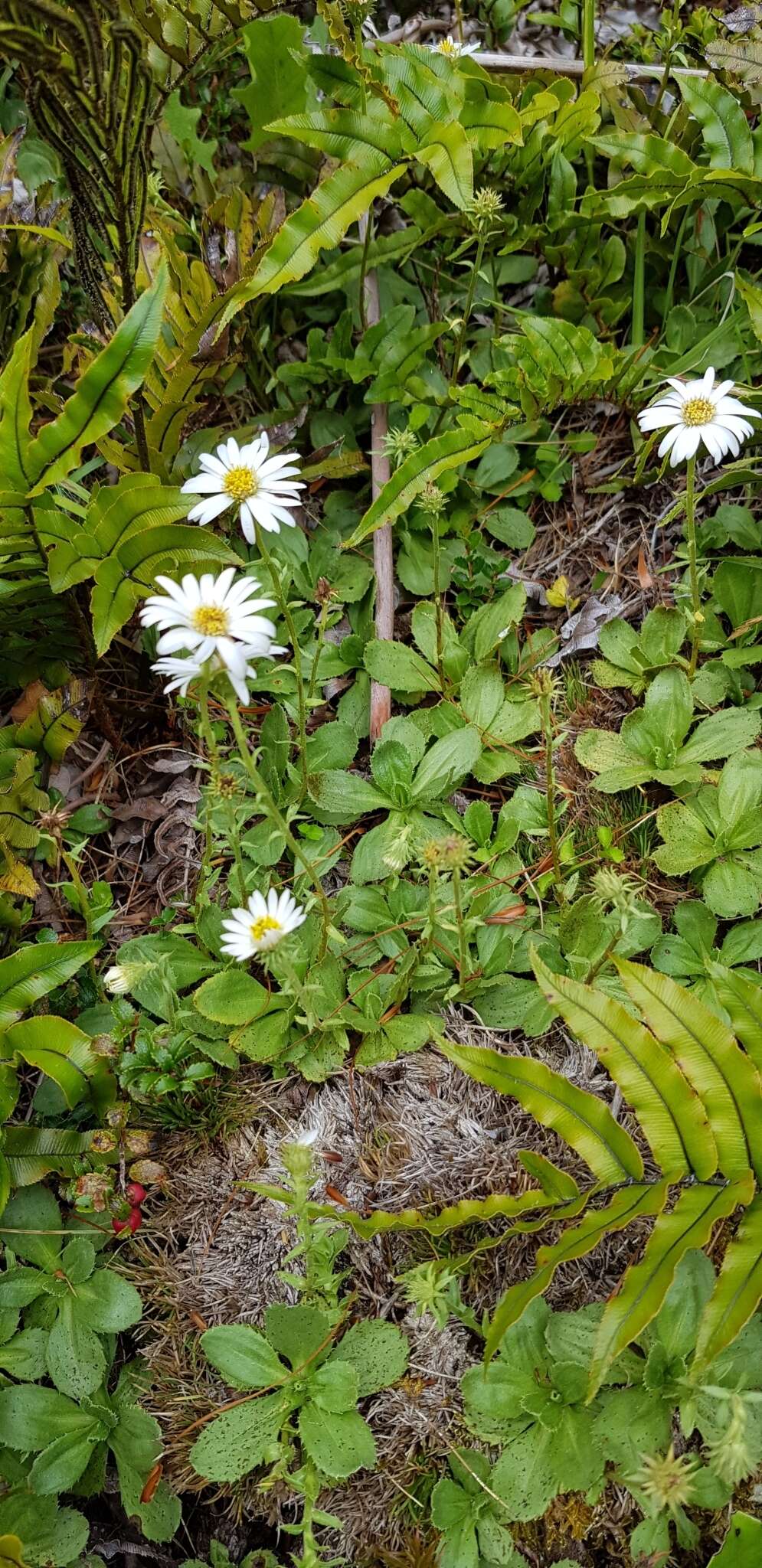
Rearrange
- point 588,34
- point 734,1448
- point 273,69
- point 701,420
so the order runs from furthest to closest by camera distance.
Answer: point 588,34
point 273,69
point 701,420
point 734,1448

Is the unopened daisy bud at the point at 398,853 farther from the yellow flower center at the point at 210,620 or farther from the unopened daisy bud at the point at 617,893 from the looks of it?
the yellow flower center at the point at 210,620

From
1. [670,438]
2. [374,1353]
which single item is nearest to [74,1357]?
[374,1353]

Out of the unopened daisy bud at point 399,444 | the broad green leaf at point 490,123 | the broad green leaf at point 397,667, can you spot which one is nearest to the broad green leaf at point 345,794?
the broad green leaf at point 397,667

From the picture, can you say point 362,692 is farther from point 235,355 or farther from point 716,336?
point 716,336

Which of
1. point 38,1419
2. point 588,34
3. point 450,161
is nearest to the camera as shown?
point 38,1419

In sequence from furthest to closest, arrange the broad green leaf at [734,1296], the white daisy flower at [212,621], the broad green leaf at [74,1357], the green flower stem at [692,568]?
1. the green flower stem at [692,568]
2. the broad green leaf at [74,1357]
3. the white daisy flower at [212,621]
4. the broad green leaf at [734,1296]

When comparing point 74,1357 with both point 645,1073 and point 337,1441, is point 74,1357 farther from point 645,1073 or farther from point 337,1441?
point 645,1073
